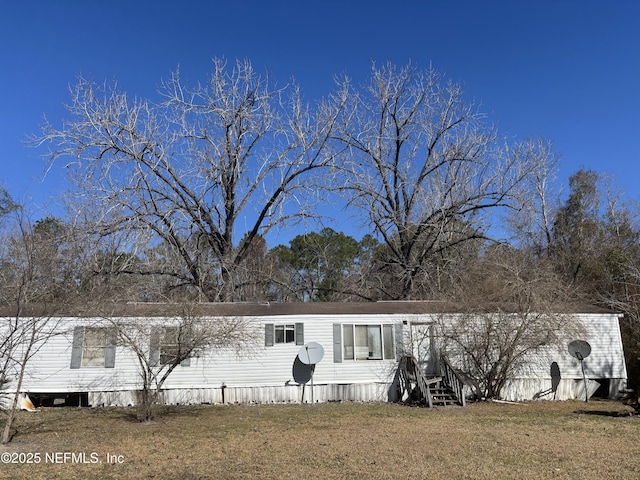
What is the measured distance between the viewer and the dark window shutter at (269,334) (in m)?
13.3

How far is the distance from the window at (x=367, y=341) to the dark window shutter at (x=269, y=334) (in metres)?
1.73

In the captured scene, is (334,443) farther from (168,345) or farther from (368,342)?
(368,342)

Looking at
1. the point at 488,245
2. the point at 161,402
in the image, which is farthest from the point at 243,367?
the point at 488,245

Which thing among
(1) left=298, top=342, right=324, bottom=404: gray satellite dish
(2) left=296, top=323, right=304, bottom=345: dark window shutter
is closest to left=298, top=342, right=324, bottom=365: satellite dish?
(1) left=298, top=342, right=324, bottom=404: gray satellite dish

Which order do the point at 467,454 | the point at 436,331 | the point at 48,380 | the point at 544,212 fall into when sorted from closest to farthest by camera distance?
the point at 467,454
the point at 48,380
the point at 436,331
the point at 544,212

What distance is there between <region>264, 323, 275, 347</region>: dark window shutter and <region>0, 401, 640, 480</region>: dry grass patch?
2.05 meters

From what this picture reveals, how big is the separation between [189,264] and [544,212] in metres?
19.1

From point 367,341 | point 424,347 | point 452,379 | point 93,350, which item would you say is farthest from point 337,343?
point 93,350

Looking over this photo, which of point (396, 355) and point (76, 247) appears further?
point (76, 247)

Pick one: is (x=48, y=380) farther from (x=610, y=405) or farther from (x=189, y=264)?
(x=610, y=405)

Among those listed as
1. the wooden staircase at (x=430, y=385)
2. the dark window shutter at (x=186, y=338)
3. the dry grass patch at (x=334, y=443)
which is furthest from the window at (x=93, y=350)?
the wooden staircase at (x=430, y=385)

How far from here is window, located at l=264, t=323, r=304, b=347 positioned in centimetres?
1330

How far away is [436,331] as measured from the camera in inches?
530

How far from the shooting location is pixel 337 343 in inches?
531
